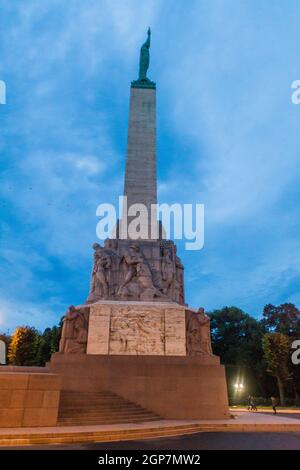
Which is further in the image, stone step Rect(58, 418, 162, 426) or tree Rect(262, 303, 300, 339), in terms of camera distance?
tree Rect(262, 303, 300, 339)

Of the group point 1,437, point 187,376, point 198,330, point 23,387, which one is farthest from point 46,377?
point 198,330

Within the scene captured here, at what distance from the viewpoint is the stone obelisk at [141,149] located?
65.0ft

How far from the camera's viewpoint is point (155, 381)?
13781mm

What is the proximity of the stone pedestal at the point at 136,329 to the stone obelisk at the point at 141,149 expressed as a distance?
19.0 ft

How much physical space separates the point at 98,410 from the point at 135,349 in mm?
3778

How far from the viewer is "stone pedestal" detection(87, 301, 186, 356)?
14.9m

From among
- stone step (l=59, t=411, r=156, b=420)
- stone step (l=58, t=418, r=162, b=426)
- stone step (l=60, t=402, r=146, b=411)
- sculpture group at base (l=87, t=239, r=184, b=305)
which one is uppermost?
sculpture group at base (l=87, t=239, r=184, b=305)

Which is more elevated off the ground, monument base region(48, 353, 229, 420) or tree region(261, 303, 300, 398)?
tree region(261, 303, 300, 398)

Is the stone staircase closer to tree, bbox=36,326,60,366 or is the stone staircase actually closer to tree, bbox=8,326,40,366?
tree, bbox=8,326,40,366

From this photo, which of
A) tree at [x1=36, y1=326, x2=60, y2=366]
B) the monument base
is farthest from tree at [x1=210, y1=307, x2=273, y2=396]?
the monument base

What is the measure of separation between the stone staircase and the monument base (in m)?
0.46

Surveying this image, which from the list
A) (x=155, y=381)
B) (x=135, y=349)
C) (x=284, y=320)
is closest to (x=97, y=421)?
(x=155, y=381)

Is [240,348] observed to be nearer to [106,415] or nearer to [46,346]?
[46,346]
